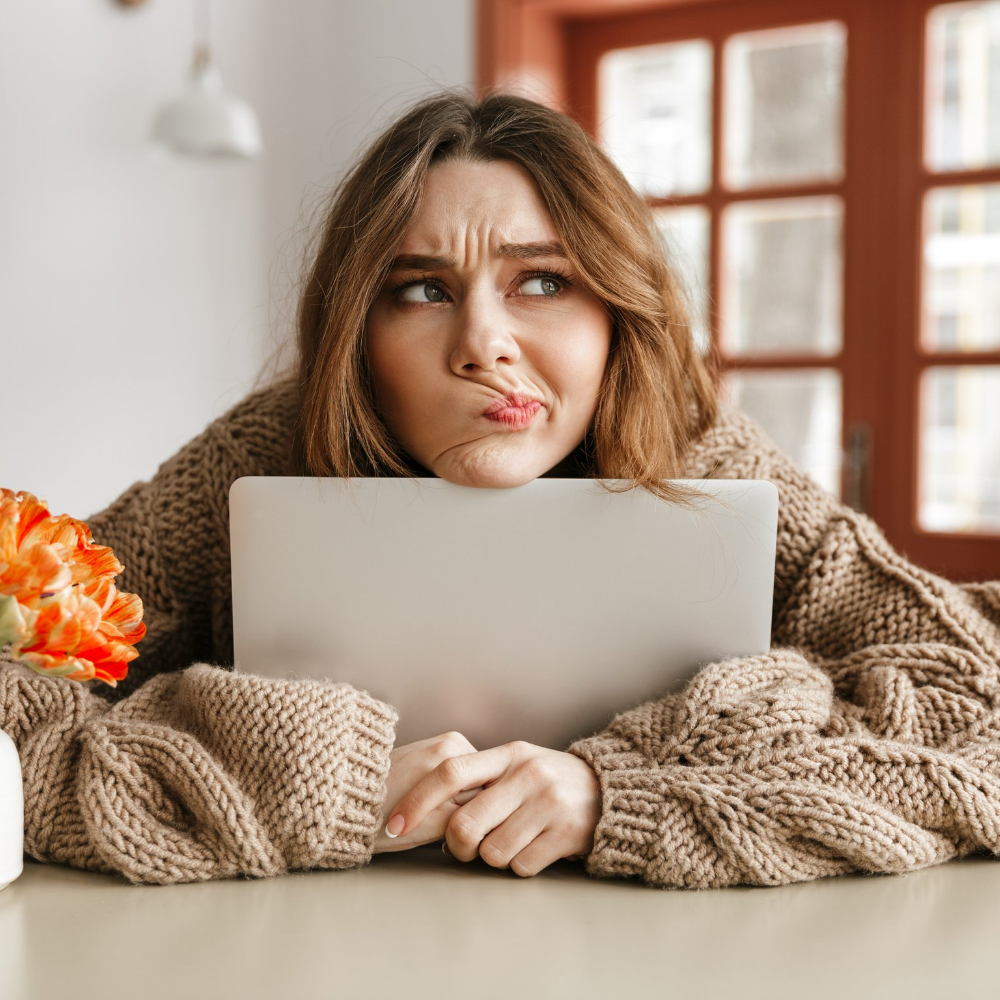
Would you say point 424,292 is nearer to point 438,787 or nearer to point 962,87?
point 438,787

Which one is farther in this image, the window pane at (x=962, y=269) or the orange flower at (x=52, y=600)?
the window pane at (x=962, y=269)

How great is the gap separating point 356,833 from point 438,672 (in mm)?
134

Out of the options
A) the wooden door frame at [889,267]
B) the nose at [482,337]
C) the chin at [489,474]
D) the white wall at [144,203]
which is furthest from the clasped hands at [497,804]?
the wooden door frame at [889,267]

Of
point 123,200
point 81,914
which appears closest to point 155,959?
point 81,914

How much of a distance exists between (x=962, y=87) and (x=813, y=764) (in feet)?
7.80

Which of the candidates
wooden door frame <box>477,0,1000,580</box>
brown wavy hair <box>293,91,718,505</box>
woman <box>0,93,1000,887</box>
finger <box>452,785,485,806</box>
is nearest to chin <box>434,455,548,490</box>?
woman <box>0,93,1000,887</box>

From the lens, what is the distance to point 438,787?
774mm

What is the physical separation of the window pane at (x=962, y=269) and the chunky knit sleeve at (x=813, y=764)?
1.91 metres

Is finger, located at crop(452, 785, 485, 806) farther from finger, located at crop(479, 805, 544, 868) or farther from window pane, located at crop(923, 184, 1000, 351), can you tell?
window pane, located at crop(923, 184, 1000, 351)

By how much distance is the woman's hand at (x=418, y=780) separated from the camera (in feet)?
2.57

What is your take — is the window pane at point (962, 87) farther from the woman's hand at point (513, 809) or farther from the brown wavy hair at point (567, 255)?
the woman's hand at point (513, 809)

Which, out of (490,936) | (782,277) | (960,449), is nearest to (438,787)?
(490,936)

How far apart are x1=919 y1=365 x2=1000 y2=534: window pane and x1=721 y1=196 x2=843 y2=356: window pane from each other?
0.28 m

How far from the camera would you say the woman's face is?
0.95 m
